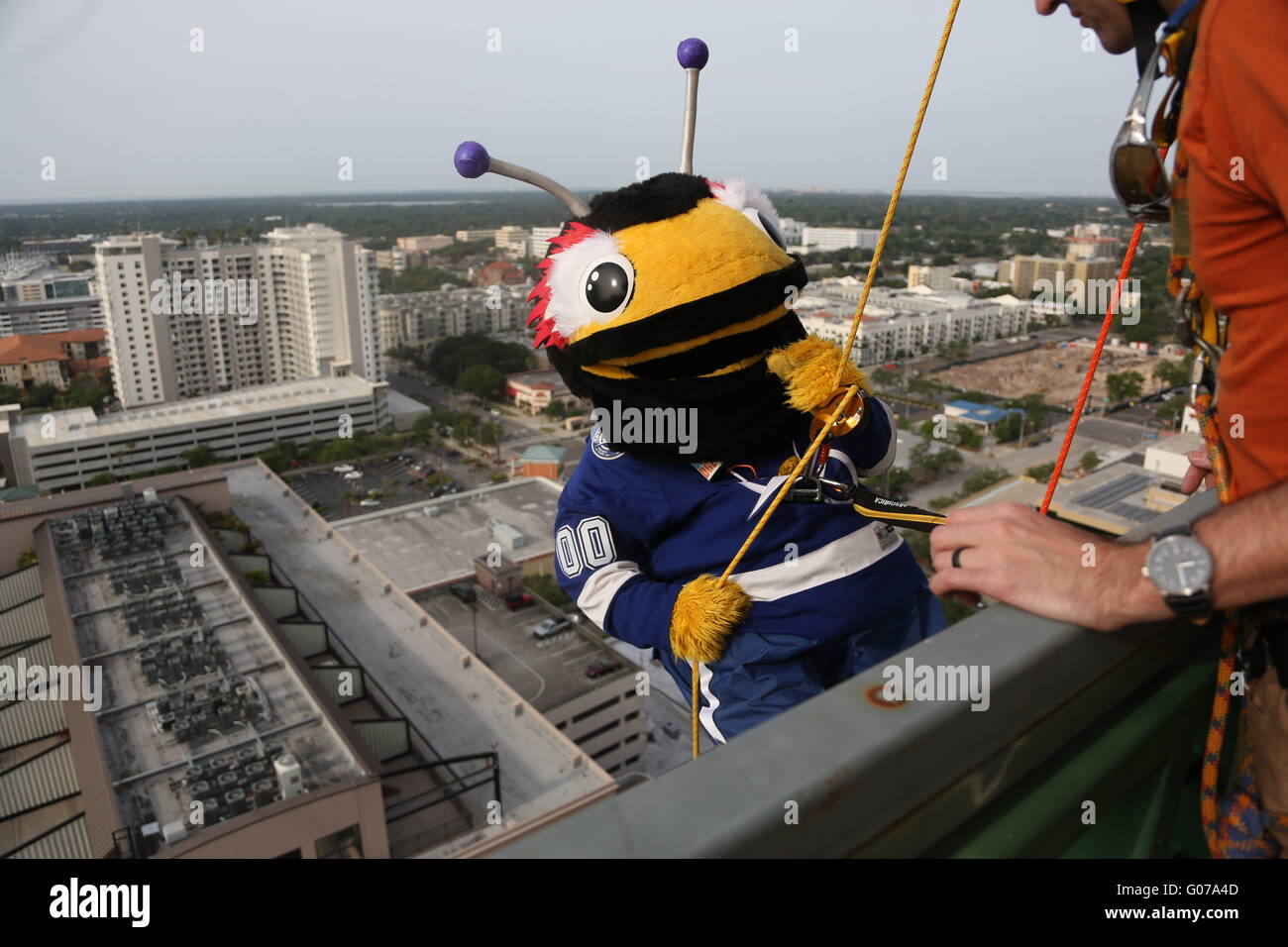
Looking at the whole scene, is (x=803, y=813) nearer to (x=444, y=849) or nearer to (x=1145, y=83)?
(x=1145, y=83)

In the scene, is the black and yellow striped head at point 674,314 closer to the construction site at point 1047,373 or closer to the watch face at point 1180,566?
the watch face at point 1180,566

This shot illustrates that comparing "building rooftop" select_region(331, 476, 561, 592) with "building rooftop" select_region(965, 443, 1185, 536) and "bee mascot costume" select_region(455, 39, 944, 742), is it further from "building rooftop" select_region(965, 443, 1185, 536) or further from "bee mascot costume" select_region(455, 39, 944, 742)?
Answer: "bee mascot costume" select_region(455, 39, 944, 742)

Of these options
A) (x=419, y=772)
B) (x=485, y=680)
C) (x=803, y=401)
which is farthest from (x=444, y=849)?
(x=803, y=401)

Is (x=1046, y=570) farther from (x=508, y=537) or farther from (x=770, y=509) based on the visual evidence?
(x=508, y=537)

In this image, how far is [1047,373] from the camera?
20844 mm

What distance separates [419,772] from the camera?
5.30 meters

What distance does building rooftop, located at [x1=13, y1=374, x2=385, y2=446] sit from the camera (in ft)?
44.8

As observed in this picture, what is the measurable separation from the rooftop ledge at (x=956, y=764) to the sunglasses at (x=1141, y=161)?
28 cm

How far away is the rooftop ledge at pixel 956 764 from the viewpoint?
412 millimetres

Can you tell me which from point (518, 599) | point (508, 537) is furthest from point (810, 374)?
point (508, 537)

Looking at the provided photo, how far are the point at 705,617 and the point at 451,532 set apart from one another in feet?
32.7

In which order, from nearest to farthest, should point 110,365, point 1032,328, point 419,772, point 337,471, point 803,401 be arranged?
point 803,401, point 419,772, point 337,471, point 110,365, point 1032,328
